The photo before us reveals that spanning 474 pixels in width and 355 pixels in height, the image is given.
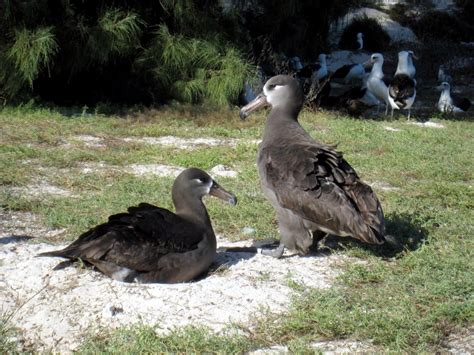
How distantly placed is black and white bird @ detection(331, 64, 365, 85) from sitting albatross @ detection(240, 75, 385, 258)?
12.5 metres

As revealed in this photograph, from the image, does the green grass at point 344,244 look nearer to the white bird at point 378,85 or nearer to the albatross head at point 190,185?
the albatross head at point 190,185

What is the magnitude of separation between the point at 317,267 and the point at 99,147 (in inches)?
177

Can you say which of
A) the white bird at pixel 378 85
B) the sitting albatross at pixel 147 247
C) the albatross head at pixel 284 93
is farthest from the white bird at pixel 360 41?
the sitting albatross at pixel 147 247

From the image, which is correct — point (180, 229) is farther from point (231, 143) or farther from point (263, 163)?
point (231, 143)

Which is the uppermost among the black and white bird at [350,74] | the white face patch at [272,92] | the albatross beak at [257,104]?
the white face patch at [272,92]

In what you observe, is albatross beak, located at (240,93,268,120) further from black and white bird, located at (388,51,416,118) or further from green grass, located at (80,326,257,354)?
black and white bird, located at (388,51,416,118)

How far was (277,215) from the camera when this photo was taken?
19.2 feet

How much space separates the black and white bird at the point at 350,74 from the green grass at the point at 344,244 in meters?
5.74

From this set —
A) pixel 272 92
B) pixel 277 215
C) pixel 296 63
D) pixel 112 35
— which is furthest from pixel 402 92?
pixel 277 215

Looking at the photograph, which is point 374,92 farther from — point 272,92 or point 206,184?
point 206,184

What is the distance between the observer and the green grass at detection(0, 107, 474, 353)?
440cm

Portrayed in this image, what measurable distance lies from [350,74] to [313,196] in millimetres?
13174

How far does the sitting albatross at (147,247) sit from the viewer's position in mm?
4957

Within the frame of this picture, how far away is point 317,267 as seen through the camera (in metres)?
5.50
